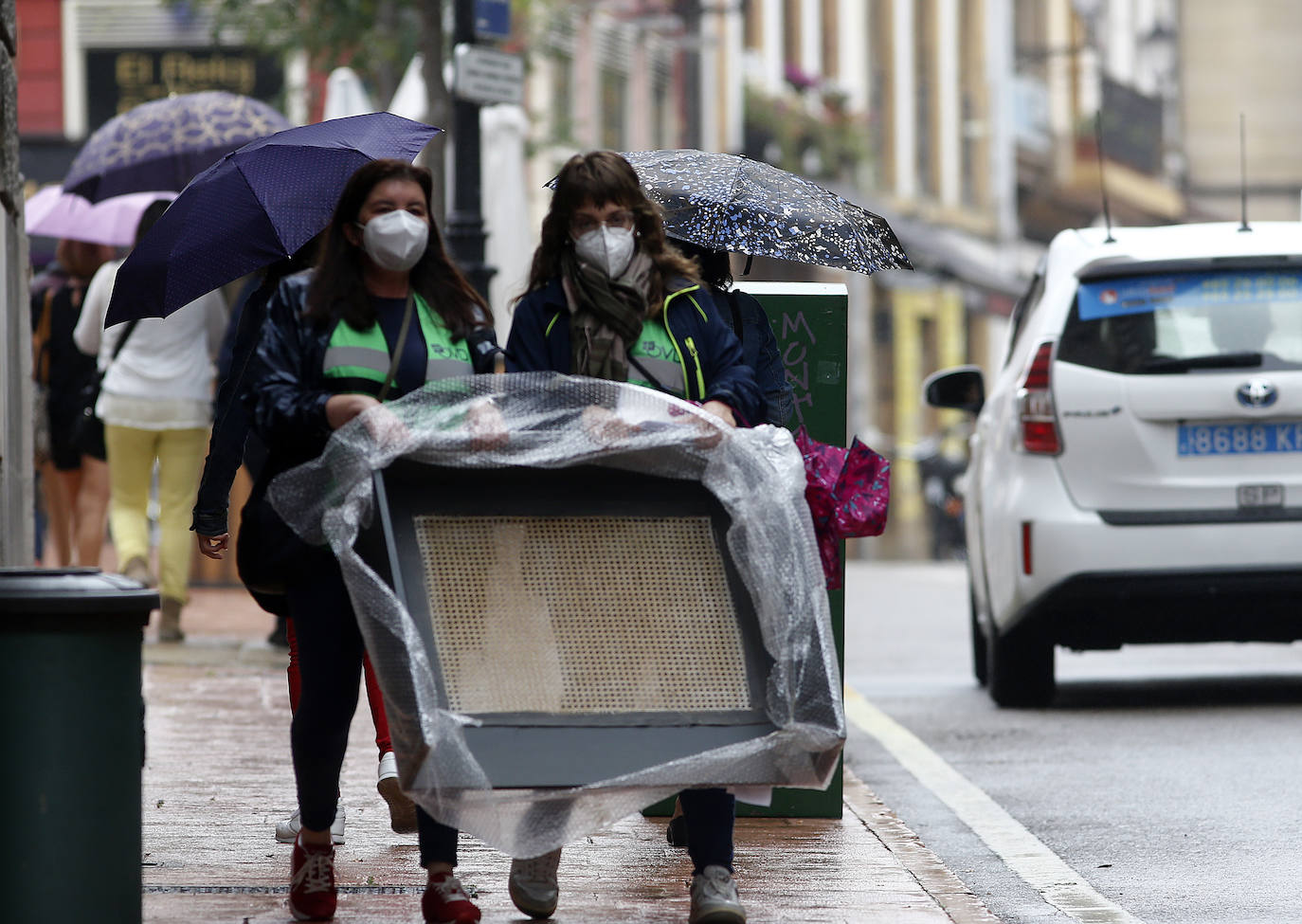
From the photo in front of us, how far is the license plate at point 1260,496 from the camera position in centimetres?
937

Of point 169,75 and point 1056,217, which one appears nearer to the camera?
point 169,75

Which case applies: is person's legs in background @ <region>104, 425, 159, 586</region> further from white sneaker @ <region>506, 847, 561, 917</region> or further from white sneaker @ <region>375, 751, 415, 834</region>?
white sneaker @ <region>506, 847, 561, 917</region>

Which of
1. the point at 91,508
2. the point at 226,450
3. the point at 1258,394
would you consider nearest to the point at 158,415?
the point at 91,508

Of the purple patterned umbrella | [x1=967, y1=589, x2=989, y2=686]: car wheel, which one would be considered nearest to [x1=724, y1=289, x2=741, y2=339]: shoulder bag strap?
[x1=967, y1=589, x2=989, y2=686]: car wheel

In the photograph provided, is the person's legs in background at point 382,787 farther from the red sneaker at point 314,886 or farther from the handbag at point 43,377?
the handbag at point 43,377

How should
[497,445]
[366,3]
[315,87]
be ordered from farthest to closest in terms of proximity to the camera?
[315,87] < [366,3] < [497,445]

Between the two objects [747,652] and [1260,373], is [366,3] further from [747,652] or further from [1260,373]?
[747,652]

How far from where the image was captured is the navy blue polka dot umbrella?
624 cm

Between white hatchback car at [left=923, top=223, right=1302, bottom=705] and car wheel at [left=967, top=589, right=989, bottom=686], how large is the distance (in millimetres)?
1377

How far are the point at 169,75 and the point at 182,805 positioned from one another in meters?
21.2

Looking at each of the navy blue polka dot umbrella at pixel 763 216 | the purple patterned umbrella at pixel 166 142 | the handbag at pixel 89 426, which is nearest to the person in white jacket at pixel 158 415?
the handbag at pixel 89 426

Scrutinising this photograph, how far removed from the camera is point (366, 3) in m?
20.6

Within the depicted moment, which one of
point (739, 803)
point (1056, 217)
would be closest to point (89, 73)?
point (739, 803)

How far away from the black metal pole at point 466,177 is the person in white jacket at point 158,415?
129cm
